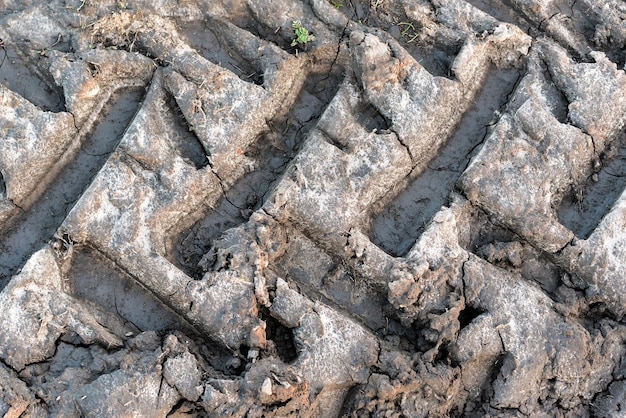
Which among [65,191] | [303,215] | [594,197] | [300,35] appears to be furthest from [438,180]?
[65,191]

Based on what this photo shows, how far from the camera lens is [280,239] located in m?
3.81

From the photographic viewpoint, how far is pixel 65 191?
151 inches

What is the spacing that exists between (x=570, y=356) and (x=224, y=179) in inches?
99.3

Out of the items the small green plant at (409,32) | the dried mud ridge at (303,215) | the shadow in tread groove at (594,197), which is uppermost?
the small green plant at (409,32)

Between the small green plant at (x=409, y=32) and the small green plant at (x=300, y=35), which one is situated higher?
the small green plant at (x=409, y=32)

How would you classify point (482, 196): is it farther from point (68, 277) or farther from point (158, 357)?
point (68, 277)

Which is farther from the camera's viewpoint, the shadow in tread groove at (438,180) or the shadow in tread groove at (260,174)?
the shadow in tread groove at (438,180)

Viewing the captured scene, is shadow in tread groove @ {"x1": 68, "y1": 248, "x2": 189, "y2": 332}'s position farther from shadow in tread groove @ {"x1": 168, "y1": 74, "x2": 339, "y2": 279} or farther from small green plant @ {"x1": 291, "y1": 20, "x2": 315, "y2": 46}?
small green plant @ {"x1": 291, "y1": 20, "x2": 315, "y2": 46}

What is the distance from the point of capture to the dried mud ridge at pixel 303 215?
3.52 meters

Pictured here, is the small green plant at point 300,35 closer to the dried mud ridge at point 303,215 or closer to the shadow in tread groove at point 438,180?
the dried mud ridge at point 303,215

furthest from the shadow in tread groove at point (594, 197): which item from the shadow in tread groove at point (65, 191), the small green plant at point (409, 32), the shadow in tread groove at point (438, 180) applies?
the shadow in tread groove at point (65, 191)

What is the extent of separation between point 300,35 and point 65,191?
192 cm

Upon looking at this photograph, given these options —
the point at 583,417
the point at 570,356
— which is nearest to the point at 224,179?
the point at 570,356

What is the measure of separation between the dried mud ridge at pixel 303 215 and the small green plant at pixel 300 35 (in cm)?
5
